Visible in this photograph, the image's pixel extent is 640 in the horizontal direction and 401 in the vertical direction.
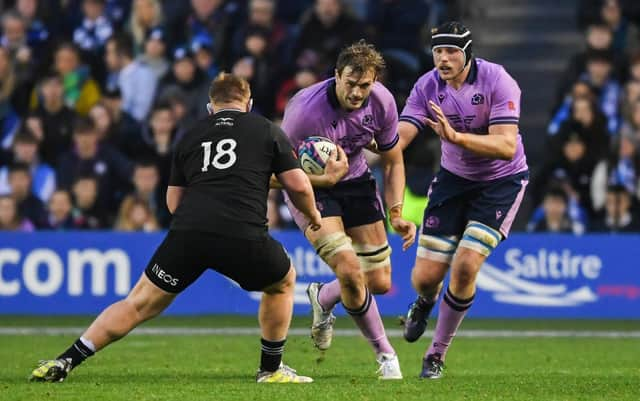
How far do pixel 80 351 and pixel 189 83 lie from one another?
10.1 meters

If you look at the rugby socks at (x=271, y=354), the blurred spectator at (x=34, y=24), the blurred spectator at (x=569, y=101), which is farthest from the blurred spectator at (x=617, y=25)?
the rugby socks at (x=271, y=354)

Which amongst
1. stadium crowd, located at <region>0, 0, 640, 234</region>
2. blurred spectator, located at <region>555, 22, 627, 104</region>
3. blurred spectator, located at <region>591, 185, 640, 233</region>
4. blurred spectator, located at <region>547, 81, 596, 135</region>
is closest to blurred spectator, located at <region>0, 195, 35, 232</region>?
stadium crowd, located at <region>0, 0, 640, 234</region>

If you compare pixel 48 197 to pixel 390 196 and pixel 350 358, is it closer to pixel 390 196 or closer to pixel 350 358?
pixel 350 358

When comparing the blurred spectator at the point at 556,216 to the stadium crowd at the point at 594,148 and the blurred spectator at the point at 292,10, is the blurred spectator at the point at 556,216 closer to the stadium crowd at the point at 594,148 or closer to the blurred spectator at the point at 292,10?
the stadium crowd at the point at 594,148

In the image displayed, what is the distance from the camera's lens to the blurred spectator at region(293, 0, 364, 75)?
2023 centimetres

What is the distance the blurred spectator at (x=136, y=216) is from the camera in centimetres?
1859

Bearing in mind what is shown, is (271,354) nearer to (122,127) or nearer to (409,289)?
(409,289)

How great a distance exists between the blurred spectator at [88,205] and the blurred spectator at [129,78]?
180cm

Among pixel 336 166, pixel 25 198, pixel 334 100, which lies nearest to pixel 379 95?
pixel 334 100

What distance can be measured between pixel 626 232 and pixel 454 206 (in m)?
7.20

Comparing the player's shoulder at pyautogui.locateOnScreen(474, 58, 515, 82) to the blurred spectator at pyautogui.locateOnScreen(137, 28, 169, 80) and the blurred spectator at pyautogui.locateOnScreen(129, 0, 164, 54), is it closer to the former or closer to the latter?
the blurred spectator at pyautogui.locateOnScreen(137, 28, 169, 80)

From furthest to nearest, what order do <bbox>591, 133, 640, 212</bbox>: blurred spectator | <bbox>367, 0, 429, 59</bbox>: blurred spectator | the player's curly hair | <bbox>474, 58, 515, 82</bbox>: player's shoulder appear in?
1. <bbox>367, 0, 429, 59</bbox>: blurred spectator
2. <bbox>591, 133, 640, 212</bbox>: blurred spectator
3. <bbox>474, 58, 515, 82</bbox>: player's shoulder
4. the player's curly hair

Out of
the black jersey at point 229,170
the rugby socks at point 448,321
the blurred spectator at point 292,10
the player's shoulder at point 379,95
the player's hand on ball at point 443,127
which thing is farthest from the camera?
the blurred spectator at point 292,10

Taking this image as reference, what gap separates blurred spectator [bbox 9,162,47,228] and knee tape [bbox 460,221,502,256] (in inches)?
338
